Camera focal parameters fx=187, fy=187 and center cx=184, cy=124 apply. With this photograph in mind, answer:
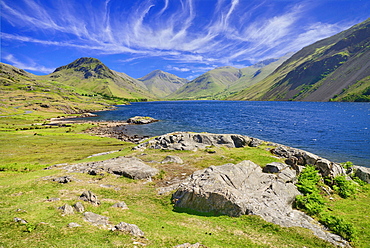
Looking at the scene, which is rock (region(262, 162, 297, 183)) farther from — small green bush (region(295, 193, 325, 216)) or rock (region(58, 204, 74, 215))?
rock (region(58, 204, 74, 215))

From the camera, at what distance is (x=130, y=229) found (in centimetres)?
1521

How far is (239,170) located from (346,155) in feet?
150

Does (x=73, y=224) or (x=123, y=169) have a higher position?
(x=73, y=224)

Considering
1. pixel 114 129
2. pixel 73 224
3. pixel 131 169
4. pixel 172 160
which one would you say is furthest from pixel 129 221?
Result: pixel 114 129

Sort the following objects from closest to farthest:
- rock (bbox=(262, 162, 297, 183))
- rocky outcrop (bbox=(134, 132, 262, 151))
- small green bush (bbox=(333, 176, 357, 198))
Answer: small green bush (bbox=(333, 176, 357, 198)), rock (bbox=(262, 162, 297, 183)), rocky outcrop (bbox=(134, 132, 262, 151))

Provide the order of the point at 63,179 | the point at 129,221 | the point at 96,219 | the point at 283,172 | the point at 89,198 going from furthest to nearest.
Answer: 1. the point at 283,172
2. the point at 63,179
3. the point at 89,198
4. the point at 129,221
5. the point at 96,219

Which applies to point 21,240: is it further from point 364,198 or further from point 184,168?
point 364,198

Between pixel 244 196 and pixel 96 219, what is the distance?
15.3 m

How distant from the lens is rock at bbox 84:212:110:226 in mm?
15985

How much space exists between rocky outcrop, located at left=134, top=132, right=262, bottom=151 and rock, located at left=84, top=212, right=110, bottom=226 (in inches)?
1197

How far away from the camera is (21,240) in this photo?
12219 millimetres

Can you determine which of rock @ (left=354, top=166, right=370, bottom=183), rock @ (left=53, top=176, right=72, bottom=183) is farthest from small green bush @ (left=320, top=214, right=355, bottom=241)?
rock @ (left=53, top=176, right=72, bottom=183)

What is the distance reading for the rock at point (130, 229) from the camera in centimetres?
1486

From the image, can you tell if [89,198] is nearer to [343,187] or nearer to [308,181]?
[308,181]
